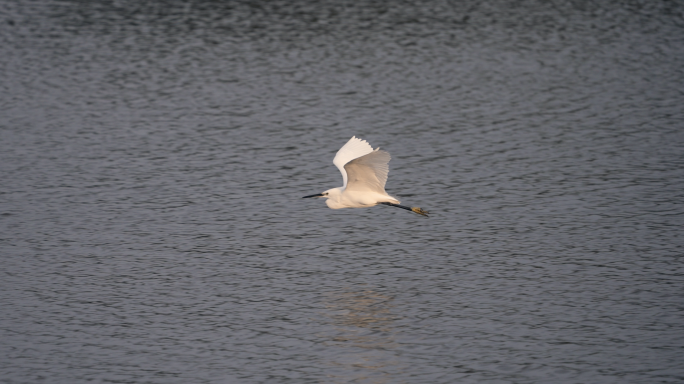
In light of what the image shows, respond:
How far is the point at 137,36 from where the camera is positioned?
106 ft

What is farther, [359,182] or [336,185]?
[336,185]

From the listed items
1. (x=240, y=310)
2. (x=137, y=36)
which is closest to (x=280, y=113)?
(x=137, y=36)

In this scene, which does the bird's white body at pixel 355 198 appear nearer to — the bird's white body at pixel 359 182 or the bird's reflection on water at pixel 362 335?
the bird's white body at pixel 359 182

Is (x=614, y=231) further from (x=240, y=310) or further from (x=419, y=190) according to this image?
(x=240, y=310)

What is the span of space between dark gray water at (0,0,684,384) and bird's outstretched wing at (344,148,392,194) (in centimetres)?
136

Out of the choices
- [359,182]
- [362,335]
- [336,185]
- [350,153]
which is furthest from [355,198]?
[336,185]

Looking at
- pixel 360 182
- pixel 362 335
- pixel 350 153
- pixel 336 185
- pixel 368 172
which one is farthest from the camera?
pixel 336 185

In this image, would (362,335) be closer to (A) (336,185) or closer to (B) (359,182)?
(B) (359,182)

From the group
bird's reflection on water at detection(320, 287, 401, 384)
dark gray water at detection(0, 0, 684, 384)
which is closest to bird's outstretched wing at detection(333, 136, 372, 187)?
dark gray water at detection(0, 0, 684, 384)

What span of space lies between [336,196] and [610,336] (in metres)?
4.78

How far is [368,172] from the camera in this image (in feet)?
52.2

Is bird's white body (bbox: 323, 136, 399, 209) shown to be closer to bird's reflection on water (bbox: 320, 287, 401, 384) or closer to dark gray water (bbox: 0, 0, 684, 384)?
dark gray water (bbox: 0, 0, 684, 384)

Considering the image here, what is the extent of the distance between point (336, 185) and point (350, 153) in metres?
4.11

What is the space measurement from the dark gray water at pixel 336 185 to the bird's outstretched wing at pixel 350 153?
1592 millimetres
